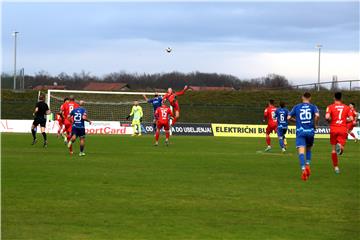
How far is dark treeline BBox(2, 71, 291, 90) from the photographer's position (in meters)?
104

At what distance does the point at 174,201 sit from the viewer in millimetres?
13000

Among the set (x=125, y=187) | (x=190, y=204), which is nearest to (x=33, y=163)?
(x=125, y=187)

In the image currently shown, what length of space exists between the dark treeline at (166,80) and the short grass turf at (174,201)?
8323 centimetres

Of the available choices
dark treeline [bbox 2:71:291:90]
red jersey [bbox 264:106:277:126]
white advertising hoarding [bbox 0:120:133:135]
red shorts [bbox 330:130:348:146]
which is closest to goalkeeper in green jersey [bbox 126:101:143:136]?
white advertising hoarding [bbox 0:120:133:135]

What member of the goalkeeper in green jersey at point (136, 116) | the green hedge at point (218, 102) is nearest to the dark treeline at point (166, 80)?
the green hedge at point (218, 102)

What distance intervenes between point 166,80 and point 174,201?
96.7 metres

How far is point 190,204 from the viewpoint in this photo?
12633 millimetres

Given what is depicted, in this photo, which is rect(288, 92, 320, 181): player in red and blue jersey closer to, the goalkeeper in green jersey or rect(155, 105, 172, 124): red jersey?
rect(155, 105, 172, 124): red jersey

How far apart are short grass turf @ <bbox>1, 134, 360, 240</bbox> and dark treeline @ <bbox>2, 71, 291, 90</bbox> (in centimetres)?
8323

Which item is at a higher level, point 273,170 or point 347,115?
point 347,115

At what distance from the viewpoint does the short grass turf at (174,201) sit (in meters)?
10.1

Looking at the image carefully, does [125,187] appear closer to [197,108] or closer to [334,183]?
[334,183]

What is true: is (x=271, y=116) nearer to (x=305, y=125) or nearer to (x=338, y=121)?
(x=338, y=121)

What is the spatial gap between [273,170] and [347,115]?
108 inches
